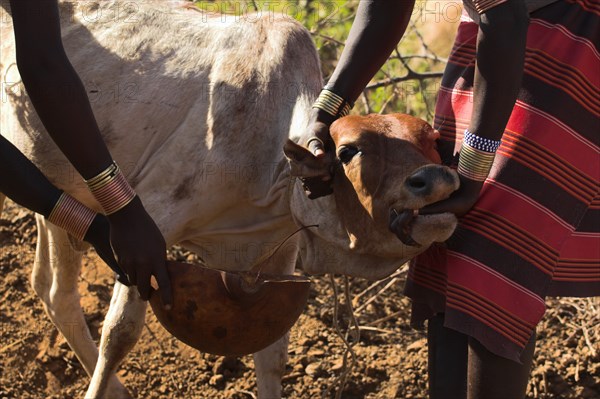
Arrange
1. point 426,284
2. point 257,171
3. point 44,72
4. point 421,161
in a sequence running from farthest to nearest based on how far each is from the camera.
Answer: point 257,171 < point 426,284 < point 421,161 < point 44,72

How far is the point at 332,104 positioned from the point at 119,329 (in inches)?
52.1

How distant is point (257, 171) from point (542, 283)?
1.20 m

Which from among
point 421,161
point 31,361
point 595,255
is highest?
point 421,161

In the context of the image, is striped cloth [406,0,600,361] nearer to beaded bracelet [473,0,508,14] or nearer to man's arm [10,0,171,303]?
beaded bracelet [473,0,508,14]

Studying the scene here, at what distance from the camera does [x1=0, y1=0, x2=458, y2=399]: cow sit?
3.37m

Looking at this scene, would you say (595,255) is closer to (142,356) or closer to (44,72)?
(44,72)

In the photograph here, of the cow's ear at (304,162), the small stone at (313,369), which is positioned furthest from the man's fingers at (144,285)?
the small stone at (313,369)

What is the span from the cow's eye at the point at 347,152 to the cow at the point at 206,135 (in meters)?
0.10

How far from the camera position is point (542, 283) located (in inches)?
112

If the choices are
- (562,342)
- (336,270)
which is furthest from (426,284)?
(562,342)

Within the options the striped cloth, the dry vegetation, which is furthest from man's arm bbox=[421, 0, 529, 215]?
the dry vegetation

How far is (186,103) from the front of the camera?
3.80m

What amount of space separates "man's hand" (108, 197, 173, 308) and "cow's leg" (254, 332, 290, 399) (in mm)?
1403

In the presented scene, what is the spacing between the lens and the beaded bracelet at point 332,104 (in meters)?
3.21
